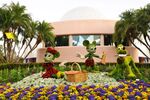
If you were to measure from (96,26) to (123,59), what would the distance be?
16.5 m

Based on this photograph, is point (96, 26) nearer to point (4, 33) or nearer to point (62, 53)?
point (62, 53)

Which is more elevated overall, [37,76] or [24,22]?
[24,22]

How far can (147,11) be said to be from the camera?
2834 cm

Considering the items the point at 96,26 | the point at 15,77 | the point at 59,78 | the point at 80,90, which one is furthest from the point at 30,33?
the point at 80,90

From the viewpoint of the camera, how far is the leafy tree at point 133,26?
28297 mm

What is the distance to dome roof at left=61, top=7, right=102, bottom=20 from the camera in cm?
3450

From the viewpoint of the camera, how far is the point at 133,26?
1127 inches

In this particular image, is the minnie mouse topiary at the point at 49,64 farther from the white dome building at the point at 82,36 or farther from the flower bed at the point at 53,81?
the white dome building at the point at 82,36

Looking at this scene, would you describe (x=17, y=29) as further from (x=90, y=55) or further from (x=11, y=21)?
(x=90, y=55)

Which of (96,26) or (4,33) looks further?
(96,26)

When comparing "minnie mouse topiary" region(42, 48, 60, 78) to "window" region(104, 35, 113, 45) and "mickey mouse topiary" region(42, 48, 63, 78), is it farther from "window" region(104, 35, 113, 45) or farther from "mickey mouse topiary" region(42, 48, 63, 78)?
"window" region(104, 35, 113, 45)

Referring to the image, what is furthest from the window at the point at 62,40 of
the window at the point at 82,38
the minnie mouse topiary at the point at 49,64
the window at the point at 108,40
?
the minnie mouse topiary at the point at 49,64

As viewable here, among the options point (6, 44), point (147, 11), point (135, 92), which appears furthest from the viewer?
point (6, 44)

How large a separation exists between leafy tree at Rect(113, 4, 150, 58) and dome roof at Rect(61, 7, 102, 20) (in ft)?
17.0
